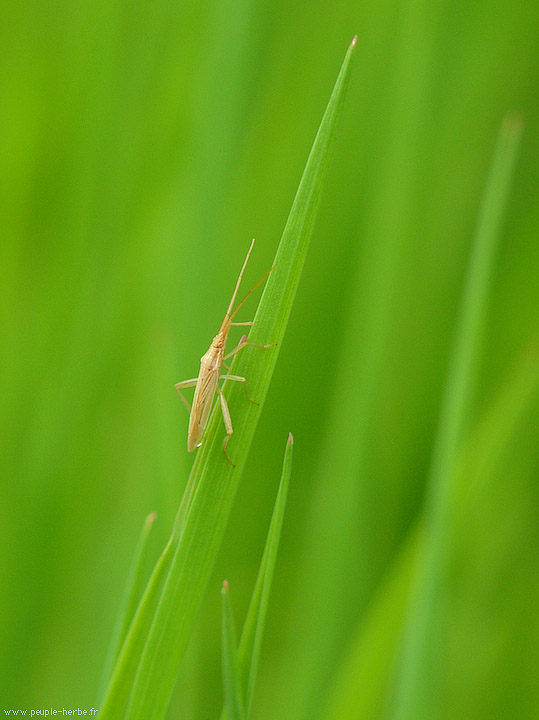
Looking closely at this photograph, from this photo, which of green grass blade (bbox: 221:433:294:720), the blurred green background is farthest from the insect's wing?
green grass blade (bbox: 221:433:294:720)

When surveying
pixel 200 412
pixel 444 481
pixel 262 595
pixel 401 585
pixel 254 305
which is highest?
pixel 254 305

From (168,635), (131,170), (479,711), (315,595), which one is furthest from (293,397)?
(168,635)

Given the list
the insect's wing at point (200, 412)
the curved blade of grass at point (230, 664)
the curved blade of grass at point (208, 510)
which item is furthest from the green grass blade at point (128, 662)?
the insect's wing at point (200, 412)

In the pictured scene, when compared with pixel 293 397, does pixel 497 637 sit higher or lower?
lower

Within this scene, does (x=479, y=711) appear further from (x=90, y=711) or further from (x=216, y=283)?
(x=216, y=283)

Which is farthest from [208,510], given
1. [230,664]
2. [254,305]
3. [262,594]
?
[254,305]

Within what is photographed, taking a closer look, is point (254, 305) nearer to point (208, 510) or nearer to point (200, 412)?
point (200, 412)

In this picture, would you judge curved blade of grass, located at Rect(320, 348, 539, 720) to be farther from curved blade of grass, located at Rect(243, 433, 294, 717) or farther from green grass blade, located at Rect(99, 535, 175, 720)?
green grass blade, located at Rect(99, 535, 175, 720)
